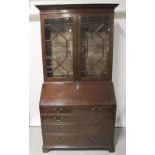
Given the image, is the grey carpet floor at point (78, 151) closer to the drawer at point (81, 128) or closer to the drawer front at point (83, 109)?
the drawer at point (81, 128)

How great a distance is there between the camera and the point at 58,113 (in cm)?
231

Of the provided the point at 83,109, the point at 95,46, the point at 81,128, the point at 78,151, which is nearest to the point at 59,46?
the point at 95,46

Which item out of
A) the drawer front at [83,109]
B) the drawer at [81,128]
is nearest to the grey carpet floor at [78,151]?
the drawer at [81,128]

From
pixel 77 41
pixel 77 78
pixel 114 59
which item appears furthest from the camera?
pixel 114 59

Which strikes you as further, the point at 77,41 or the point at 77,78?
the point at 77,78

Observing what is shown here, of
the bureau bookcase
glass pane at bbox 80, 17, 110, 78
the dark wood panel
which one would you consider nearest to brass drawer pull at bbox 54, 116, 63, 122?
the bureau bookcase

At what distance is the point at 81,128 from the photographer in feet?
7.70

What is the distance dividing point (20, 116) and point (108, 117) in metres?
1.55

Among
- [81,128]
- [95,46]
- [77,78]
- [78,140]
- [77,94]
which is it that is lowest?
[78,140]

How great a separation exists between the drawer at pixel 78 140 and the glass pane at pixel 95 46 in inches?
30.3

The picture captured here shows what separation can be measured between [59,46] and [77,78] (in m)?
0.45

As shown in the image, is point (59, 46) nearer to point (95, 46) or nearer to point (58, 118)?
point (95, 46)
